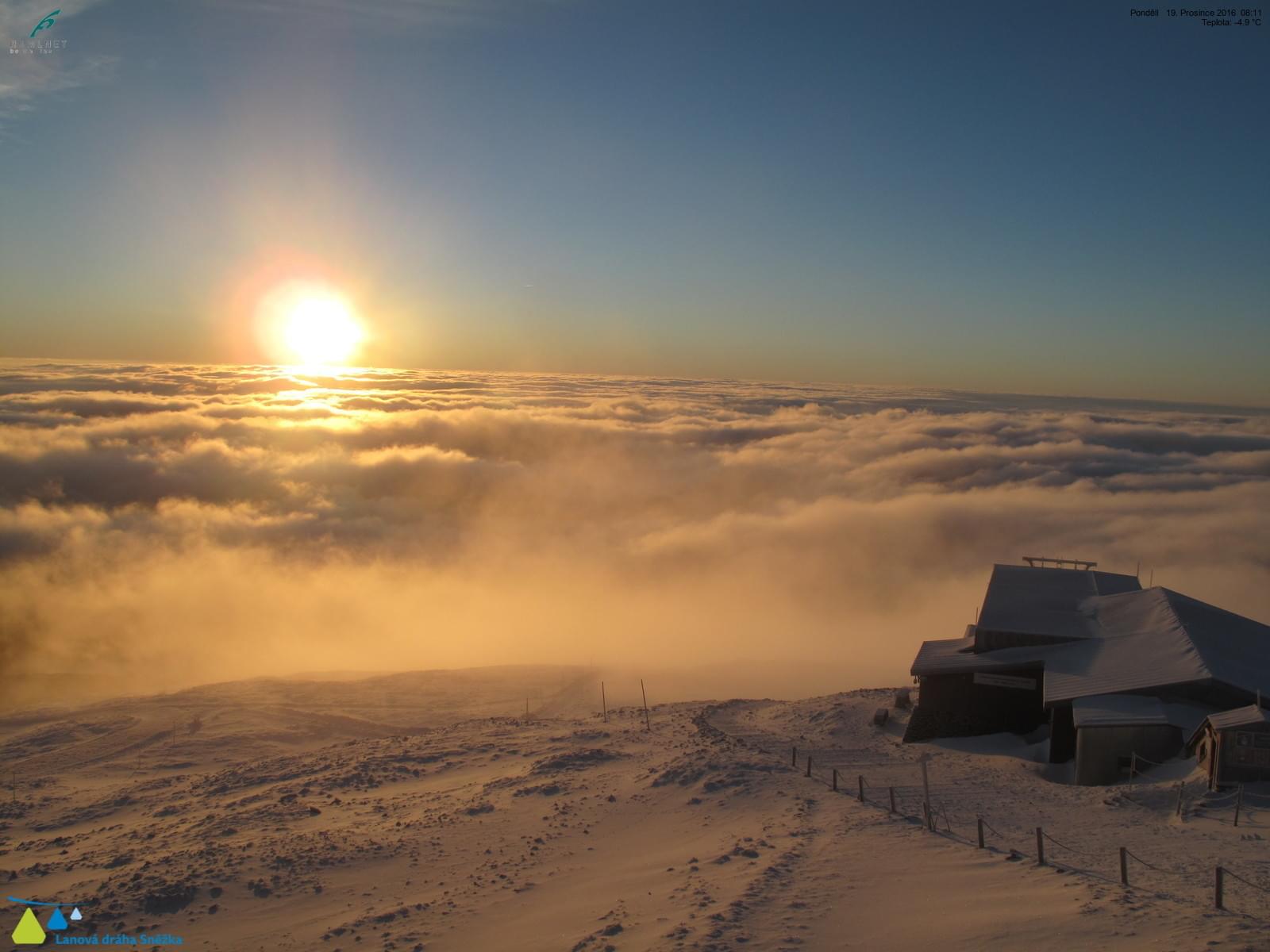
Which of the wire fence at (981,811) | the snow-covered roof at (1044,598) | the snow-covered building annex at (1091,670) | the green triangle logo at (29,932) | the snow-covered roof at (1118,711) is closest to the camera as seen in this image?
the wire fence at (981,811)

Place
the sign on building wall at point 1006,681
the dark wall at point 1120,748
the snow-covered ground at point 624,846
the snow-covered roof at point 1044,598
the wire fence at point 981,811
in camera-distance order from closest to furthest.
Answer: the snow-covered ground at point 624,846, the wire fence at point 981,811, the dark wall at point 1120,748, the sign on building wall at point 1006,681, the snow-covered roof at point 1044,598

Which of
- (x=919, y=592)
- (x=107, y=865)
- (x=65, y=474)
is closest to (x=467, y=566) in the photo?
(x=919, y=592)

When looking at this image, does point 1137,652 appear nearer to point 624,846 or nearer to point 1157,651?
point 1157,651

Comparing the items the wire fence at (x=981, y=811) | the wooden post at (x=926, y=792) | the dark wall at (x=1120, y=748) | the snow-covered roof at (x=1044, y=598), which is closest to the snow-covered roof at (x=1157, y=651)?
the snow-covered roof at (x=1044, y=598)

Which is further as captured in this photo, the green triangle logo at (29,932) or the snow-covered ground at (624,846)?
the green triangle logo at (29,932)

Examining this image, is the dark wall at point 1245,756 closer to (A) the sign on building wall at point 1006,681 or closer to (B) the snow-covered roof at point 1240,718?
(B) the snow-covered roof at point 1240,718

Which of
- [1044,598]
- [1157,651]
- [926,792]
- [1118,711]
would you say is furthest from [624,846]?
[1044,598]

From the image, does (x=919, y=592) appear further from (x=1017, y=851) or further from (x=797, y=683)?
(x=1017, y=851)

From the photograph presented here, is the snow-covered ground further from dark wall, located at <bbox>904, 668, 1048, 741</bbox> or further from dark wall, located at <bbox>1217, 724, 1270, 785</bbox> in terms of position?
dark wall, located at <bbox>1217, 724, 1270, 785</bbox>
